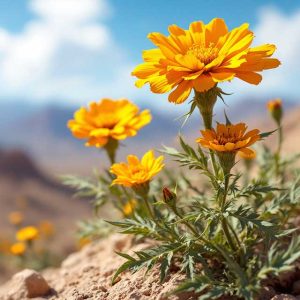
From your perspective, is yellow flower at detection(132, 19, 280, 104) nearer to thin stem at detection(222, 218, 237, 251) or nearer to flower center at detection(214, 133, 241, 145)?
flower center at detection(214, 133, 241, 145)

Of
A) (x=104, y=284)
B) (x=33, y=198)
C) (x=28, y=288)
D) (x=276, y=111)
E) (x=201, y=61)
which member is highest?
(x=33, y=198)

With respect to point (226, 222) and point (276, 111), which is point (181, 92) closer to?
point (226, 222)

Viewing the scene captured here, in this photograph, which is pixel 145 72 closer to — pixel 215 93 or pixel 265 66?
pixel 215 93

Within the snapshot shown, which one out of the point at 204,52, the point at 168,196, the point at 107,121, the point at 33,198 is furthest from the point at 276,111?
the point at 33,198

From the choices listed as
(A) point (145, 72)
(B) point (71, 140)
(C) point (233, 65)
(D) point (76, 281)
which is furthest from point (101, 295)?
(B) point (71, 140)

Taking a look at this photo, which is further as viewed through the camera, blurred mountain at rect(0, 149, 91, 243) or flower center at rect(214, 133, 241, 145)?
blurred mountain at rect(0, 149, 91, 243)

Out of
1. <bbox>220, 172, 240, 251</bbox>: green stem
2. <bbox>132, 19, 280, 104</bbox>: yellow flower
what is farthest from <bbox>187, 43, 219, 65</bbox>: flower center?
<bbox>220, 172, 240, 251</bbox>: green stem
